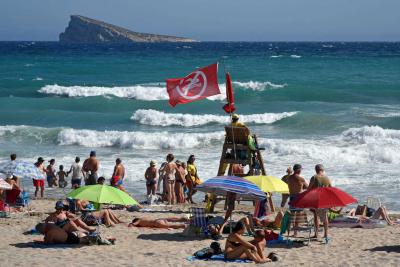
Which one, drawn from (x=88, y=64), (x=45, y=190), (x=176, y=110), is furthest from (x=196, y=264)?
(x=88, y=64)

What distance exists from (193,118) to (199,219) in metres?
18.5

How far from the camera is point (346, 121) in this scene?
29156 millimetres

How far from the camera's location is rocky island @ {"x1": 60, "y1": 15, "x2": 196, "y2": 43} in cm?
16275

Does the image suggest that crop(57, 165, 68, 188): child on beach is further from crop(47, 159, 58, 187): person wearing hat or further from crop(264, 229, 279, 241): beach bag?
crop(264, 229, 279, 241): beach bag

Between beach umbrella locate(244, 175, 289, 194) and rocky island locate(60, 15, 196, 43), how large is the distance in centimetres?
14960

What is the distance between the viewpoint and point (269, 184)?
12.9 m

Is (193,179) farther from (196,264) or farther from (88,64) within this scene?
(88,64)

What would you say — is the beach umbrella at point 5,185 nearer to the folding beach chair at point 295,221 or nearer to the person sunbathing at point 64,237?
the person sunbathing at point 64,237

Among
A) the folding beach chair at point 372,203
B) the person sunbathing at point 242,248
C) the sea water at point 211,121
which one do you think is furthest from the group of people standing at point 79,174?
the person sunbathing at point 242,248

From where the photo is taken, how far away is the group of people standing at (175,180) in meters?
15.9

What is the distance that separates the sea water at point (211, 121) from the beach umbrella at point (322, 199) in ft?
14.0

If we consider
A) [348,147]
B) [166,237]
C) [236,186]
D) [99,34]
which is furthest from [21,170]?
[99,34]

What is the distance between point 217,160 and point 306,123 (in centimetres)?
825

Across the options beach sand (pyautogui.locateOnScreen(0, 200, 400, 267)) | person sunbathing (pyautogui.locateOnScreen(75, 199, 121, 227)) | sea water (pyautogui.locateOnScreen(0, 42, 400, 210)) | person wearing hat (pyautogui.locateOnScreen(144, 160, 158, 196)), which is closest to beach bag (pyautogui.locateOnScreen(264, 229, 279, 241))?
beach sand (pyautogui.locateOnScreen(0, 200, 400, 267))
